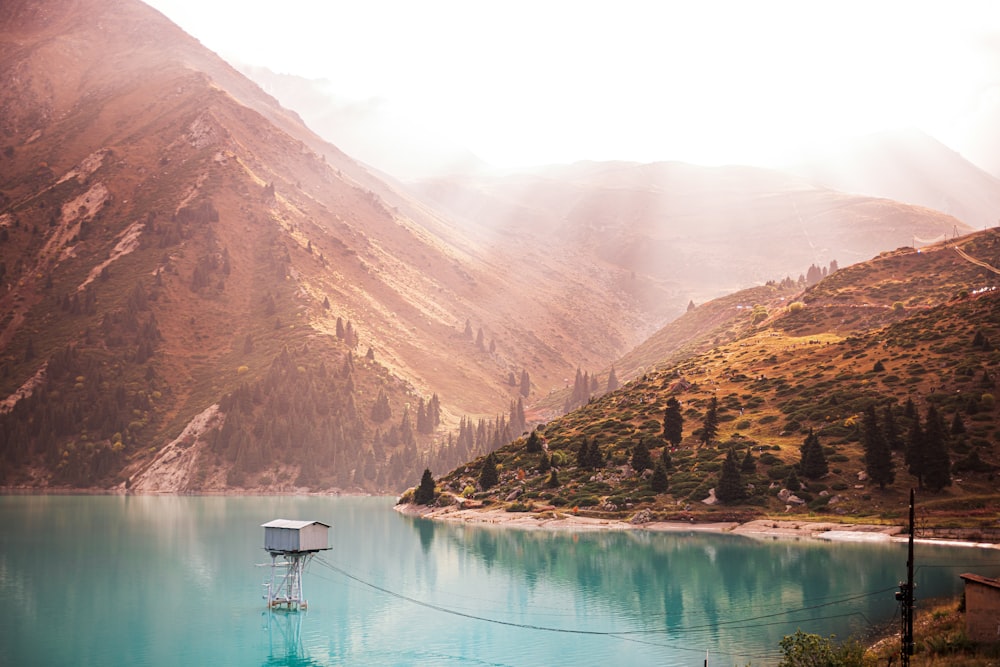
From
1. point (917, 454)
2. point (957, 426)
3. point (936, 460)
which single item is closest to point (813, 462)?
point (917, 454)

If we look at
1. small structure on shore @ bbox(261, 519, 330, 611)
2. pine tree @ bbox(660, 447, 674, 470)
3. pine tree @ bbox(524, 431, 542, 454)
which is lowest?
small structure on shore @ bbox(261, 519, 330, 611)

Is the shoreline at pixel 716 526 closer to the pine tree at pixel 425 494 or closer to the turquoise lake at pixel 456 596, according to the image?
the turquoise lake at pixel 456 596

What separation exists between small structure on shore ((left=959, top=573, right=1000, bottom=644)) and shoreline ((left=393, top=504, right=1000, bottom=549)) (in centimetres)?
5358

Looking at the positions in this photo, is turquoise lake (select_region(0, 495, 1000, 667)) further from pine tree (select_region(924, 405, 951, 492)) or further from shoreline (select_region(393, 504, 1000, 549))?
pine tree (select_region(924, 405, 951, 492))

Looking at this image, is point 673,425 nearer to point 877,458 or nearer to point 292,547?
point 877,458

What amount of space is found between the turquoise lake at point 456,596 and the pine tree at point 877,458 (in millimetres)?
17898

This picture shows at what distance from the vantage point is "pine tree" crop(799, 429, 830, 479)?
115438mm

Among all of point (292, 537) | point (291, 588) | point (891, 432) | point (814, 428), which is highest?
point (814, 428)

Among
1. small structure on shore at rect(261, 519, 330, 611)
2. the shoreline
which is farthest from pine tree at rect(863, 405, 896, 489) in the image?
small structure on shore at rect(261, 519, 330, 611)

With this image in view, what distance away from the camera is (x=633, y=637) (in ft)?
195

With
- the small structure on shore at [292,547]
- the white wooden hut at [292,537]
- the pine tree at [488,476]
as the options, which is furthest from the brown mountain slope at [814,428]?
the white wooden hut at [292,537]

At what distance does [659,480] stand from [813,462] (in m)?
22.4

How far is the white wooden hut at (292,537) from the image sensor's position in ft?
234

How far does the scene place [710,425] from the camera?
439 ft
